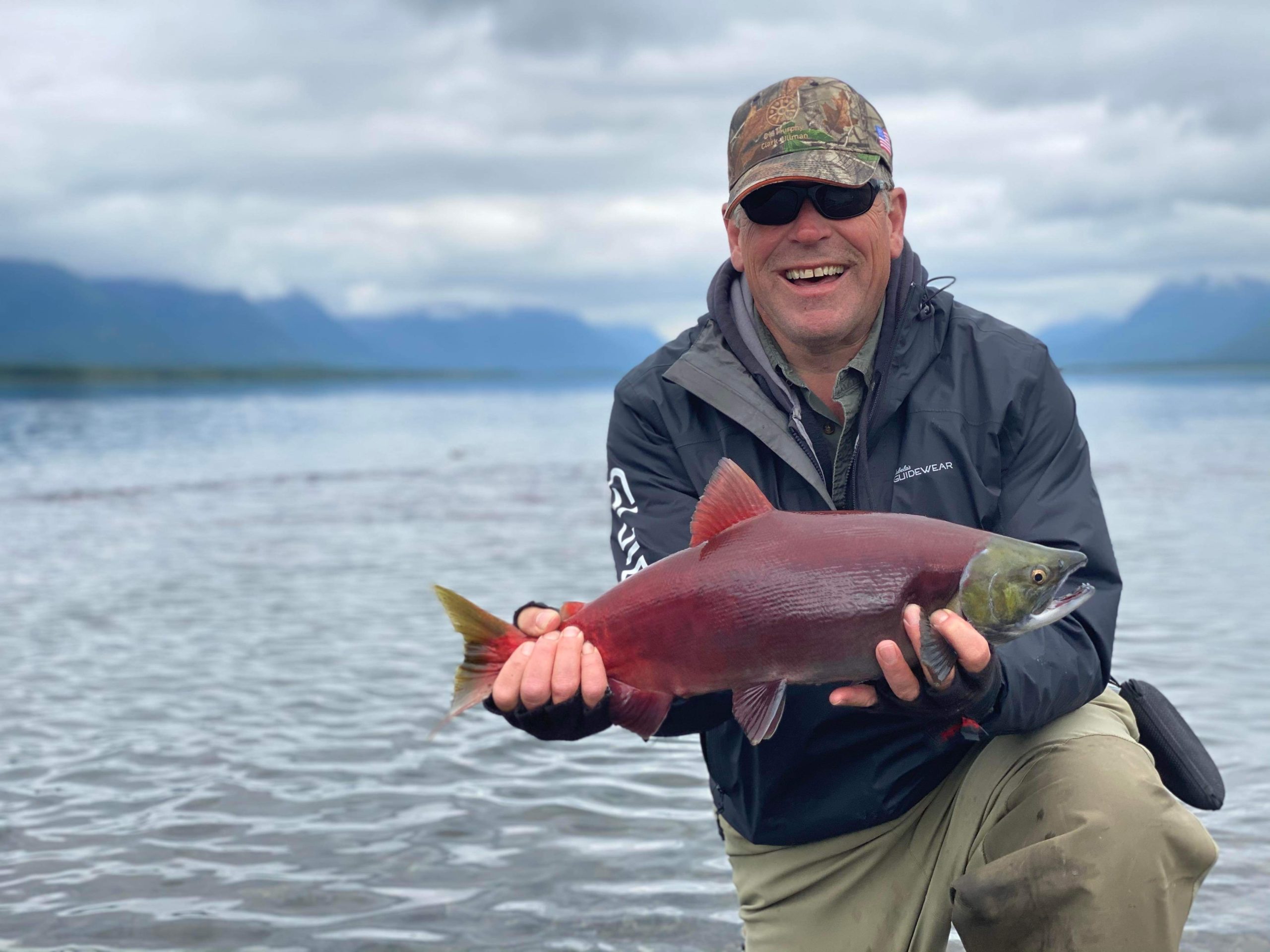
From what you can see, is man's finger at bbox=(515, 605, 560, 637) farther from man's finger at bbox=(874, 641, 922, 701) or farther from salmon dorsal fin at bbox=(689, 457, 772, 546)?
man's finger at bbox=(874, 641, 922, 701)

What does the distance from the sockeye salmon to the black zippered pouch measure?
860 mm

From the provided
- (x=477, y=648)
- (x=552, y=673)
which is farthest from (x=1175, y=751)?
(x=477, y=648)

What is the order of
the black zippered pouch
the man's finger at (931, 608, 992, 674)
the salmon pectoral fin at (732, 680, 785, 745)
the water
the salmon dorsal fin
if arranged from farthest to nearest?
the water → the black zippered pouch → the salmon dorsal fin → the salmon pectoral fin at (732, 680, 785, 745) → the man's finger at (931, 608, 992, 674)

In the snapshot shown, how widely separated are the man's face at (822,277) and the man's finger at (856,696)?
1230mm

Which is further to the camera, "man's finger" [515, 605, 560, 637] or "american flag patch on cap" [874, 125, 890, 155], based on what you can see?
"american flag patch on cap" [874, 125, 890, 155]

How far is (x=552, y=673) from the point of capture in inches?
142

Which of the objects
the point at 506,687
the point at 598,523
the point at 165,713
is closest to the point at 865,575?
the point at 506,687

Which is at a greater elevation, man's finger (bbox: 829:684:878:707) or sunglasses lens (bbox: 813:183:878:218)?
sunglasses lens (bbox: 813:183:878:218)

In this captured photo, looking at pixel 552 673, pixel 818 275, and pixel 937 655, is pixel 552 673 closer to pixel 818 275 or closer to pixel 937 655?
pixel 937 655

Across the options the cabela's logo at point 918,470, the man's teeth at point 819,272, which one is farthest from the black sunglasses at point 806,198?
the cabela's logo at point 918,470

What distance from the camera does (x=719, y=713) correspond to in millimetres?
4160

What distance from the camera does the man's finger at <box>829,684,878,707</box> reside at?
3541mm

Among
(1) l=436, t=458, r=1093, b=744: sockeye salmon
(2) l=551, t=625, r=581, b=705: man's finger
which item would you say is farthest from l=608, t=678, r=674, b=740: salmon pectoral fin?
(2) l=551, t=625, r=581, b=705: man's finger

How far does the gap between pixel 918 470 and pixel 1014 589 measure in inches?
37.3
